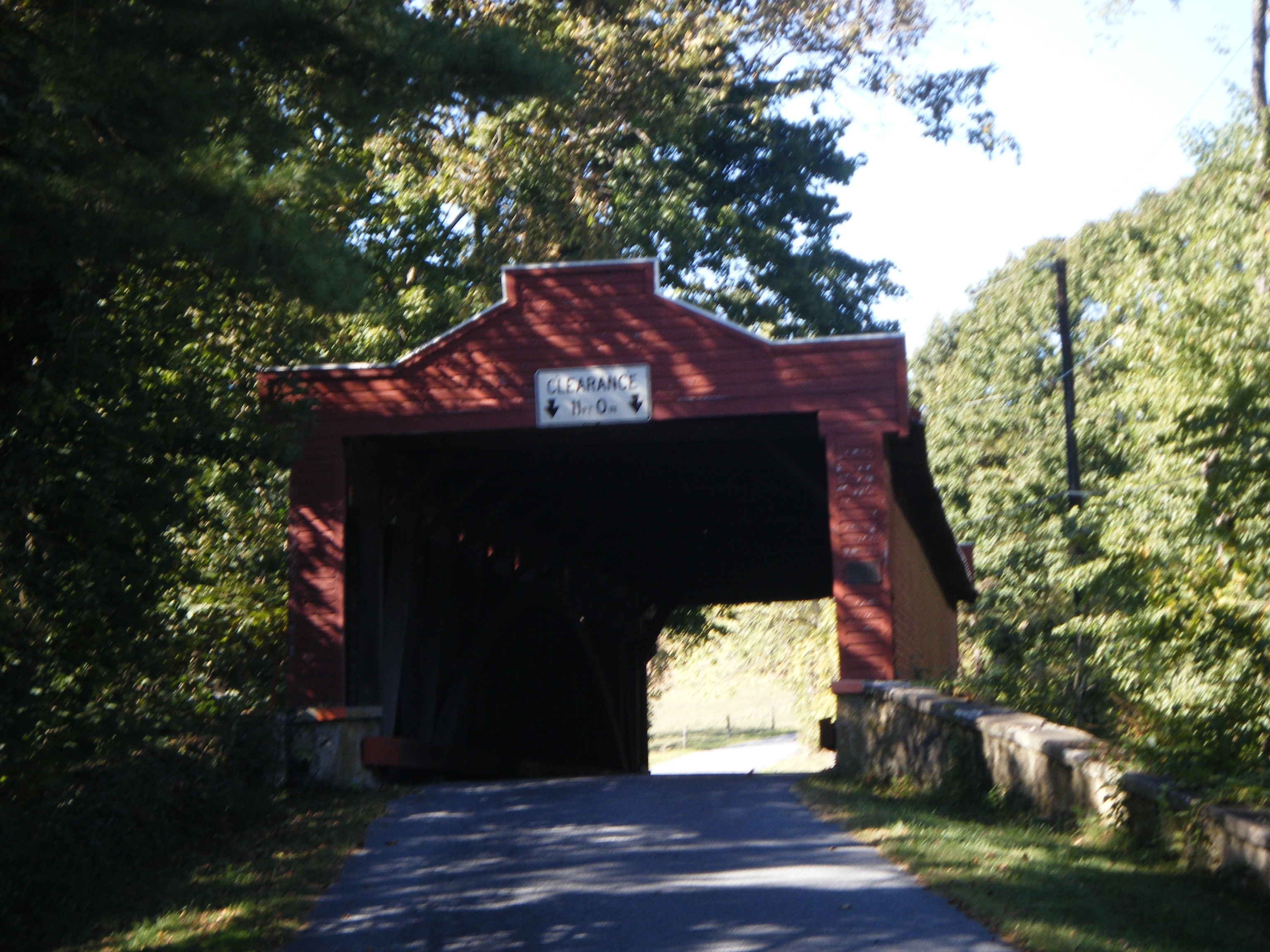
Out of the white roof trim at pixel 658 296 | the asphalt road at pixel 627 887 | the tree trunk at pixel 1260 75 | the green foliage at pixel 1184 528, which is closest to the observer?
the asphalt road at pixel 627 887

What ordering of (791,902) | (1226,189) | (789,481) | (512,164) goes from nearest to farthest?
(791,902) → (789,481) → (512,164) → (1226,189)

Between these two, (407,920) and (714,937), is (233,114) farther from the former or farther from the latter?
(714,937)

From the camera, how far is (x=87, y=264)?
738 centimetres

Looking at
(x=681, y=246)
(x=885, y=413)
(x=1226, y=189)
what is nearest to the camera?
(x=885, y=413)

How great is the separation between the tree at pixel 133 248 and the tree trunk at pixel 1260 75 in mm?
15864

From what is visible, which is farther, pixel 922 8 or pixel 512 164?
pixel 922 8

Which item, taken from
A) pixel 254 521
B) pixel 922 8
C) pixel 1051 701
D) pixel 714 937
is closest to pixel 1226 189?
pixel 922 8

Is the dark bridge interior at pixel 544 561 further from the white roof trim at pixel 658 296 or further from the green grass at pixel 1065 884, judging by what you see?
the green grass at pixel 1065 884

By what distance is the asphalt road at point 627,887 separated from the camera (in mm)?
5652

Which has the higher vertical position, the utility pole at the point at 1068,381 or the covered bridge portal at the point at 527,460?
the utility pole at the point at 1068,381

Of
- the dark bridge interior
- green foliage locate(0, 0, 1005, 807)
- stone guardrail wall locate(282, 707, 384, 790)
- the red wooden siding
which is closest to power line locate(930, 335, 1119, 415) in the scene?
the dark bridge interior

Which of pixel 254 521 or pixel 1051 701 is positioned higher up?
pixel 254 521

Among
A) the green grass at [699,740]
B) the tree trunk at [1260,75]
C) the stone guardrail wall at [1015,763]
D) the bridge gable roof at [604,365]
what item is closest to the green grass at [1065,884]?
the stone guardrail wall at [1015,763]

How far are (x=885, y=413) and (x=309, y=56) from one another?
6206 mm
